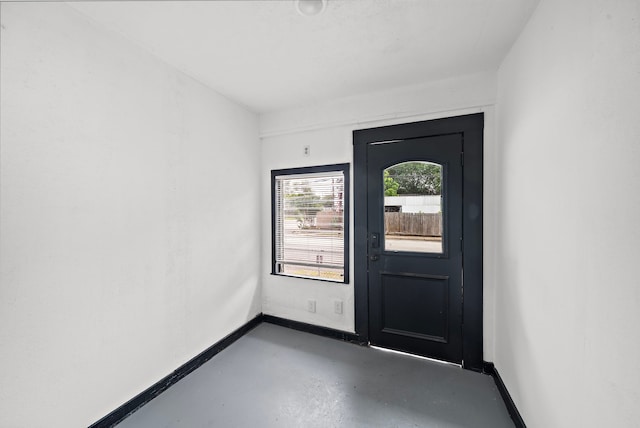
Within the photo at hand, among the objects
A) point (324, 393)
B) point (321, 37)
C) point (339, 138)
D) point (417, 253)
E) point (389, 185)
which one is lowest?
point (324, 393)

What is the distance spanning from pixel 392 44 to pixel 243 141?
1.80 m

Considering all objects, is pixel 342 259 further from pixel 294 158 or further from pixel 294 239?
pixel 294 158

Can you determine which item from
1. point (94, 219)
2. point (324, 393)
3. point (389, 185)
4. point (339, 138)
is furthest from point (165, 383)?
point (339, 138)

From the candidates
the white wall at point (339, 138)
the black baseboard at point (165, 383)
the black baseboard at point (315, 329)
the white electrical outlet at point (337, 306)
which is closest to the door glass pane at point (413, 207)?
the white wall at point (339, 138)

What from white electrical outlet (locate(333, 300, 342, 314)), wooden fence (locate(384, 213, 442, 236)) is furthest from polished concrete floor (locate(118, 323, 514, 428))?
wooden fence (locate(384, 213, 442, 236))

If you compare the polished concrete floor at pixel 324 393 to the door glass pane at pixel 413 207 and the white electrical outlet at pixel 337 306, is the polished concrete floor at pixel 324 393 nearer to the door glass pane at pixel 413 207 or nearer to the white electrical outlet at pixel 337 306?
the white electrical outlet at pixel 337 306

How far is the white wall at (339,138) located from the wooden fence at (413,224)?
0.40 m

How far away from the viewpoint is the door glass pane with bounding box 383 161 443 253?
2479 millimetres

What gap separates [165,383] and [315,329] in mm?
1470

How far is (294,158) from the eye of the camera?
3.08m

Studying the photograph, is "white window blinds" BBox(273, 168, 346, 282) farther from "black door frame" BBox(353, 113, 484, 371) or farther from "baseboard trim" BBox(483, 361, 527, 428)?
"baseboard trim" BBox(483, 361, 527, 428)

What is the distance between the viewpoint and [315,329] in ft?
9.78

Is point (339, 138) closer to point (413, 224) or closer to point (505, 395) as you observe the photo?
point (413, 224)

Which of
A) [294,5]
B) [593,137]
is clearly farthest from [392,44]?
[593,137]
